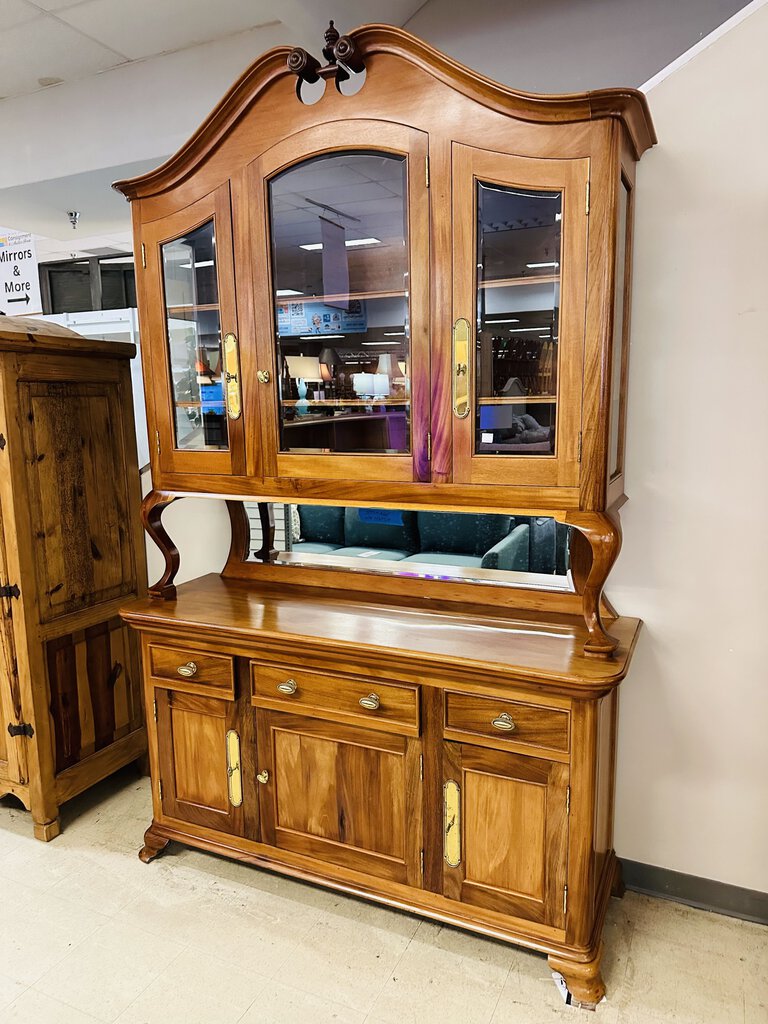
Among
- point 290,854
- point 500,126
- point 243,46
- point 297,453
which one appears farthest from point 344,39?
point 290,854

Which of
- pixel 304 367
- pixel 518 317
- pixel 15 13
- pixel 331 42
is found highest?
pixel 15 13

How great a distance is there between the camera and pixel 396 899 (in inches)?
77.9

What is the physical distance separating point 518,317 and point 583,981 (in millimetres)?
1656

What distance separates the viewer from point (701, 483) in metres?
1.97

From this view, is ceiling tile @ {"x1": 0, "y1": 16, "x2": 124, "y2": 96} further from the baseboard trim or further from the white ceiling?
the baseboard trim

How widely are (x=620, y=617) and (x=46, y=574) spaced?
1936 millimetres

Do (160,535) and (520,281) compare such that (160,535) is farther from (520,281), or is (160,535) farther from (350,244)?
(520,281)

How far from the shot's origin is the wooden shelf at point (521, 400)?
1.71 meters

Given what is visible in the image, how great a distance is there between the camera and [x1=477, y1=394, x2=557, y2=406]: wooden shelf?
171 centimetres

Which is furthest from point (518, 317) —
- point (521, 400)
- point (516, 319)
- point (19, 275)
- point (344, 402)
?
point (19, 275)

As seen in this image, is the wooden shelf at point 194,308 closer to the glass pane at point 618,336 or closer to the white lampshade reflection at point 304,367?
the white lampshade reflection at point 304,367

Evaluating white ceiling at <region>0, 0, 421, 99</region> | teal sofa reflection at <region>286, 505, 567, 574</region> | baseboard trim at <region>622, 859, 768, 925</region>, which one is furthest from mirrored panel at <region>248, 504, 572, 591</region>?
white ceiling at <region>0, 0, 421, 99</region>

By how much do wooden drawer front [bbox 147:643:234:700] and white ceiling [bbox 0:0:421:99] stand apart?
2.35 m

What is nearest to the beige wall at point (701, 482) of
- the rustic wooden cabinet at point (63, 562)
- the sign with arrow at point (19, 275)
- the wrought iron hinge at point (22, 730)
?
the rustic wooden cabinet at point (63, 562)
